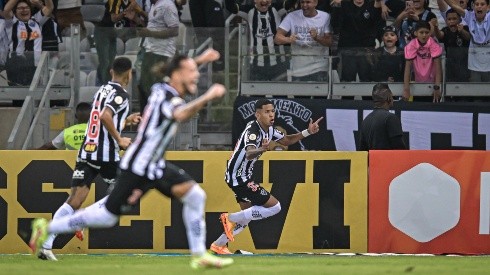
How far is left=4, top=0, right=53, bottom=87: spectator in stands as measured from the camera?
20.3 m

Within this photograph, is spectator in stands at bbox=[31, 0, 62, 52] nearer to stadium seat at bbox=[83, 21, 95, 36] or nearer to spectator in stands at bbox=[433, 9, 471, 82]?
stadium seat at bbox=[83, 21, 95, 36]

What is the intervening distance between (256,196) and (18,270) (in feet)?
16.1

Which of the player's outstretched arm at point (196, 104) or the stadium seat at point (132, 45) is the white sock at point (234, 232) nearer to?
the stadium seat at point (132, 45)

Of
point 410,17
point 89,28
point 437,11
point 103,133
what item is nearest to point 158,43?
point 89,28

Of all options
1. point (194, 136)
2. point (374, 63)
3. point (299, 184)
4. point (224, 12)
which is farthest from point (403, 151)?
point (224, 12)

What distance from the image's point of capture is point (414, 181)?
58.8ft

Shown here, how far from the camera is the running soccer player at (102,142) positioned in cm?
1524

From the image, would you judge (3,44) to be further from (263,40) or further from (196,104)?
(196,104)

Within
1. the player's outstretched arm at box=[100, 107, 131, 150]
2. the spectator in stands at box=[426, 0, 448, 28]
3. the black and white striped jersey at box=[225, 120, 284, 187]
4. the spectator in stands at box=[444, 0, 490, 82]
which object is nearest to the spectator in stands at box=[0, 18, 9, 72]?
the black and white striped jersey at box=[225, 120, 284, 187]

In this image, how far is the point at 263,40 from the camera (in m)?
21.0

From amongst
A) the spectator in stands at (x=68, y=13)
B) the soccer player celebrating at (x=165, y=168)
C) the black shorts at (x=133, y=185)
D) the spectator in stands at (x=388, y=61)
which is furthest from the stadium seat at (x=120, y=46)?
the black shorts at (x=133, y=185)

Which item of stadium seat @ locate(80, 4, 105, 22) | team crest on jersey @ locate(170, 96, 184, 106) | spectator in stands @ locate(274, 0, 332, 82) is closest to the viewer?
team crest on jersey @ locate(170, 96, 184, 106)

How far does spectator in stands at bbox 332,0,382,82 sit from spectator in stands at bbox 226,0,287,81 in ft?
3.58

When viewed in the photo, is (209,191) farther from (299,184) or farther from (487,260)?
(487,260)
